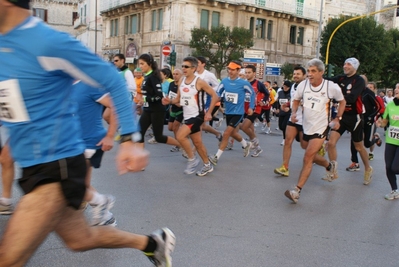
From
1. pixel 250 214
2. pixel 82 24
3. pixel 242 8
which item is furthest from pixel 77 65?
pixel 82 24

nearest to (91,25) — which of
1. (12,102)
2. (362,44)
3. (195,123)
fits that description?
(362,44)

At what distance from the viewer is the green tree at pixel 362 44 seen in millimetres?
41375

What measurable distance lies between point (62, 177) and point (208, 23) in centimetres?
3724

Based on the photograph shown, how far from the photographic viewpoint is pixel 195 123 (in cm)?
774

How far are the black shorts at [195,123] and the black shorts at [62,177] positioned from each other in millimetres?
5179

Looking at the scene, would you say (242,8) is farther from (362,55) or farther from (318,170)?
(318,170)

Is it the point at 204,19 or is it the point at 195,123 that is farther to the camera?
the point at 204,19

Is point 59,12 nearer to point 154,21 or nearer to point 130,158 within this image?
point 154,21

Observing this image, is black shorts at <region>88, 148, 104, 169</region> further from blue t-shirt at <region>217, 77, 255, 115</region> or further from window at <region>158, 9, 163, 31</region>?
window at <region>158, 9, 163, 31</region>

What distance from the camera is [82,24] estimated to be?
5612 centimetres

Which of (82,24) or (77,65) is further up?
(82,24)

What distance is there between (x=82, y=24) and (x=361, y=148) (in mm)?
52651

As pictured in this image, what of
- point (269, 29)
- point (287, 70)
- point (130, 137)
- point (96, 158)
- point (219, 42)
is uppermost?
point (269, 29)

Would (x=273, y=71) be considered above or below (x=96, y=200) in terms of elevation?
above
